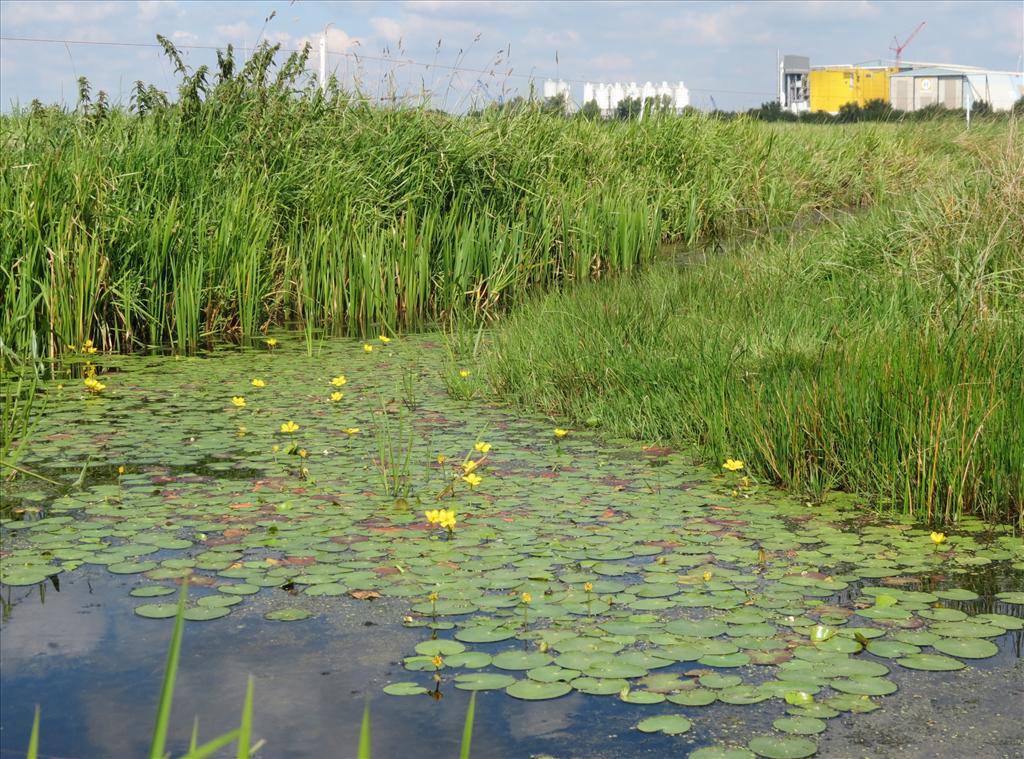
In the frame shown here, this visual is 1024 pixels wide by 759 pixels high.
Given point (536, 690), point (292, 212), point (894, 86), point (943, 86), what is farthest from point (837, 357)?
point (894, 86)

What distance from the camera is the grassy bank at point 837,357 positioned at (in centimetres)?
422

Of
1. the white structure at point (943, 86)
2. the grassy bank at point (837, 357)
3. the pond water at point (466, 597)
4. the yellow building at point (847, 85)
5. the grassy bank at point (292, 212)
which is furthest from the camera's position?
the yellow building at point (847, 85)

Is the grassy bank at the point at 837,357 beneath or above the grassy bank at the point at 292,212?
beneath

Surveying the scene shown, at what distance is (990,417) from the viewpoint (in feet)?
13.8

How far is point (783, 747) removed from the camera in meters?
2.57

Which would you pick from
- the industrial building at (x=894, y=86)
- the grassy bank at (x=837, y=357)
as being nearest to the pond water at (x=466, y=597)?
the grassy bank at (x=837, y=357)

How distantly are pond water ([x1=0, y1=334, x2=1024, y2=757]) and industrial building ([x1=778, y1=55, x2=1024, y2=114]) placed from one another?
115ft

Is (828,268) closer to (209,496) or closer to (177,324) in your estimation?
(177,324)

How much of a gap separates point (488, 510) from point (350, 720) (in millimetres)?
1618

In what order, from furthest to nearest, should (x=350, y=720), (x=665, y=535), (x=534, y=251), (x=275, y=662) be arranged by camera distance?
(x=534, y=251) → (x=665, y=535) → (x=275, y=662) → (x=350, y=720)

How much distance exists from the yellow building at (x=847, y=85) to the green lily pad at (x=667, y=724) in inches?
1713

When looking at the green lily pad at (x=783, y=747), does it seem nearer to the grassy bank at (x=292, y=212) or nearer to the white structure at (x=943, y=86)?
the grassy bank at (x=292, y=212)

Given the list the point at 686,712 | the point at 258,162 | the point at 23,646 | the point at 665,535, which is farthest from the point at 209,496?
the point at 258,162

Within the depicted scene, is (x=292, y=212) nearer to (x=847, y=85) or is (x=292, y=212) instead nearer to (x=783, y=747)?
(x=783, y=747)
